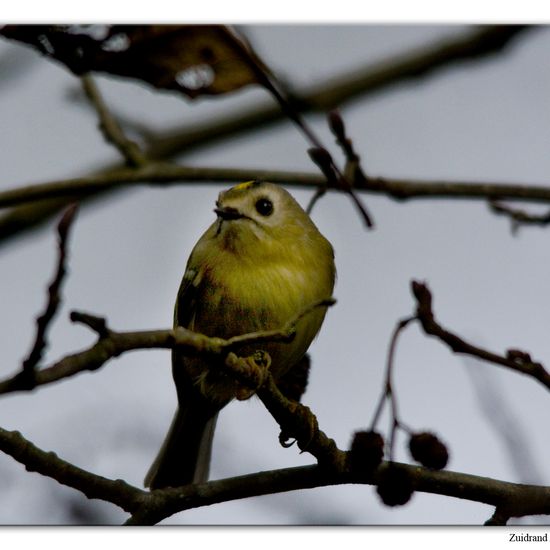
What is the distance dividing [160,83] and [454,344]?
0.73m

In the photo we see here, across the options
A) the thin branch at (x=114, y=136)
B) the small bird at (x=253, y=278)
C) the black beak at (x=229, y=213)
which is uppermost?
the thin branch at (x=114, y=136)

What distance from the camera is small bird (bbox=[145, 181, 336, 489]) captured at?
4.58 ft

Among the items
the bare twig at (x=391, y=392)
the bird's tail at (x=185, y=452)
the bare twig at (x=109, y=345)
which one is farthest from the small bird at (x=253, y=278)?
the bare twig at (x=109, y=345)

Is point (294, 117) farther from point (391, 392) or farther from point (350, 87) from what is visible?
point (350, 87)

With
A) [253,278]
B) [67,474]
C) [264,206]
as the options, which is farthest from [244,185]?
[67,474]

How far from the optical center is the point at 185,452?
1.83 m

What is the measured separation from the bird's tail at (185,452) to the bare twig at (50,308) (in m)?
1.02

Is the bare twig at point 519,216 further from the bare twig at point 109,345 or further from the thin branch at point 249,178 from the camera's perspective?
the bare twig at point 109,345

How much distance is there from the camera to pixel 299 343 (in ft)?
4.58

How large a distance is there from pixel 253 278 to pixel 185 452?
1.86ft

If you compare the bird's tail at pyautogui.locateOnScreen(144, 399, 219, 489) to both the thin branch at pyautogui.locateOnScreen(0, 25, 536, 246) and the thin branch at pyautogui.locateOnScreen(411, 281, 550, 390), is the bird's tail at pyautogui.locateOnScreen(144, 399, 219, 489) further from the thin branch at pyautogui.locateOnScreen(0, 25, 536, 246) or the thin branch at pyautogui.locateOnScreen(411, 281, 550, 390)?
the thin branch at pyautogui.locateOnScreen(411, 281, 550, 390)

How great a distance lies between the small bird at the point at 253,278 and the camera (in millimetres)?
1395

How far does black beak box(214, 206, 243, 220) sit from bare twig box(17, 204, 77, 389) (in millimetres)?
688
